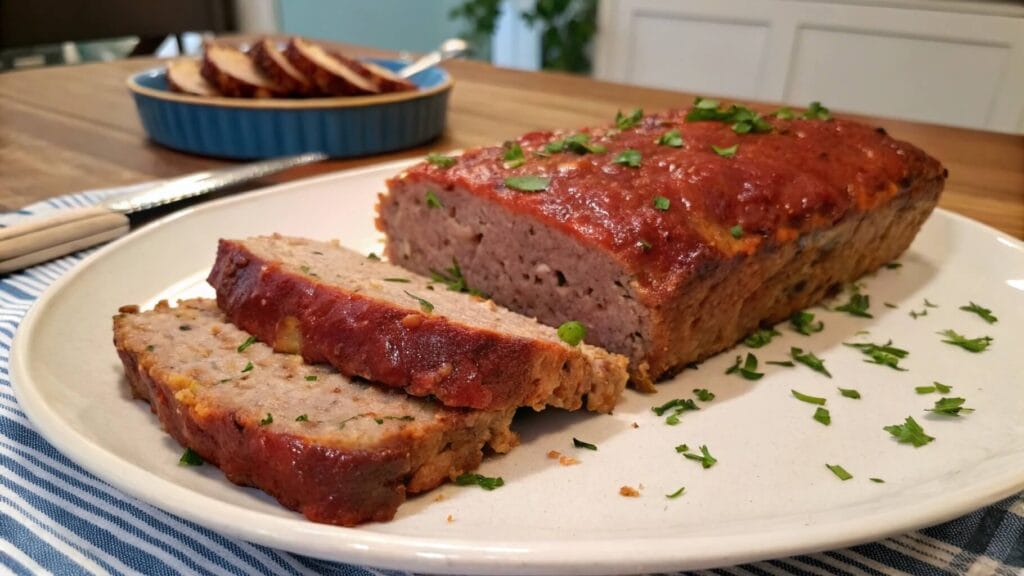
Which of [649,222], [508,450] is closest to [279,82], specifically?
[649,222]

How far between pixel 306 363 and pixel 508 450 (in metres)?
0.64

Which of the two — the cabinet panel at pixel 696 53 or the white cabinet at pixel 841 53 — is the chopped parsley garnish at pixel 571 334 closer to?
the white cabinet at pixel 841 53

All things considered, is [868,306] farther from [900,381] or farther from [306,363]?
[306,363]

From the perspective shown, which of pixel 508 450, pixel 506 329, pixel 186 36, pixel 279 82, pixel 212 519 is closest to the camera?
pixel 212 519

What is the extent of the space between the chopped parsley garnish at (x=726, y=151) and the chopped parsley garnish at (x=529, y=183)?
0.68 metres

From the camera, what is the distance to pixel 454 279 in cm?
294

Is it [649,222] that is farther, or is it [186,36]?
[186,36]

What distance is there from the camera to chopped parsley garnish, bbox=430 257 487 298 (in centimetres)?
286

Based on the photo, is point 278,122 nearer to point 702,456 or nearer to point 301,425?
point 301,425

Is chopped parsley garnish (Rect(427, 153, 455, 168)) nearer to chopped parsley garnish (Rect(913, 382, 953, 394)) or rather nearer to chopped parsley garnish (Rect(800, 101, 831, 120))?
chopped parsley garnish (Rect(800, 101, 831, 120))

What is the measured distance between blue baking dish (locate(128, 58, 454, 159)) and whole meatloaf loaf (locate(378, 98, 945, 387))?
1.54 meters

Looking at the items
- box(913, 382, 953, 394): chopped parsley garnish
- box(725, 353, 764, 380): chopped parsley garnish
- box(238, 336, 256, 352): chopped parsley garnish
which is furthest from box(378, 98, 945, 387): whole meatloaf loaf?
box(238, 336, 256, 352): chopped parsley garnish

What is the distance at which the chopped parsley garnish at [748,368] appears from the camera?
8.18ft

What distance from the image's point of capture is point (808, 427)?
7.29ft
